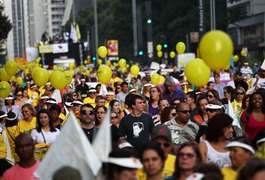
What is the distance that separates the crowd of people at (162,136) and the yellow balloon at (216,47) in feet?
2.53

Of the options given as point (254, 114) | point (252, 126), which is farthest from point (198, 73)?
point (252, 126)

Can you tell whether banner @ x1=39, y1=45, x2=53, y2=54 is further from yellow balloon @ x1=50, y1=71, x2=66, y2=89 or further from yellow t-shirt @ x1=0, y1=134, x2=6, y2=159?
yellow t-shirt @ x1=0, y1=134, x2=6, y2=159

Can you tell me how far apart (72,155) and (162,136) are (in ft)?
7.01

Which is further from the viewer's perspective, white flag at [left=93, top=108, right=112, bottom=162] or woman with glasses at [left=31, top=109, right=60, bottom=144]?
woman with glasses at [left=31, top=109, right=60, bottom=144]

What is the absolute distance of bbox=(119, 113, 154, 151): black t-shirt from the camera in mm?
12633

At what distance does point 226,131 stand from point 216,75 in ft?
38.4

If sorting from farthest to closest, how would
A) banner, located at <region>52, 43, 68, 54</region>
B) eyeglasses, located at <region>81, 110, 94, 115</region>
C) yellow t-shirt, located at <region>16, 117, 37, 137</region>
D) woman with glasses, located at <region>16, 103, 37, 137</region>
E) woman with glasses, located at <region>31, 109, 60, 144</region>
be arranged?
banner, located at <region>52, 43, 68, 54</region>
woman with glasses, located at <region>16, 103, 37, 137</region>
yellow t-shirt, located at <region>16, 117, 37, 137</region>
eyeglasses, located at <region>81, 110, 94, 115</region>
woman with glasses, located at <region>31, 109, 60, 144</region>

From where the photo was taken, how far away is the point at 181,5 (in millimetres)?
78750

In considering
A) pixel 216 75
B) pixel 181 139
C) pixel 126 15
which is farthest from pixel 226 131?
pixel 126 15

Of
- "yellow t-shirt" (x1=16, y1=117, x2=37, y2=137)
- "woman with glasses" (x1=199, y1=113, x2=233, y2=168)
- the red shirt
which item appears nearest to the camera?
"woman with glasses" (x1=199, y1=113, x2=233, y2=168)

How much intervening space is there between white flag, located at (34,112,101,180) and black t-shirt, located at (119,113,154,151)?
4.67 m

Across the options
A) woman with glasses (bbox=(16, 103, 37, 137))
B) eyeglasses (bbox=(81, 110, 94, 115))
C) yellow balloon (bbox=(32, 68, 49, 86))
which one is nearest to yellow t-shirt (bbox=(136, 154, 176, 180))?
eyeglasses (bbox=(81, 110, 94, 115))

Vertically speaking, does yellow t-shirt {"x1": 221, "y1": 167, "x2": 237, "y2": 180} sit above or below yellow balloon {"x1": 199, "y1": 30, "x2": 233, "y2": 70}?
below

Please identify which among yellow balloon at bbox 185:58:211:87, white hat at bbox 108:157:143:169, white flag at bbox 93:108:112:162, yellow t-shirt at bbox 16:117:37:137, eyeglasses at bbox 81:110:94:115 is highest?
yellow balloon at bbox 185:58:211:87
